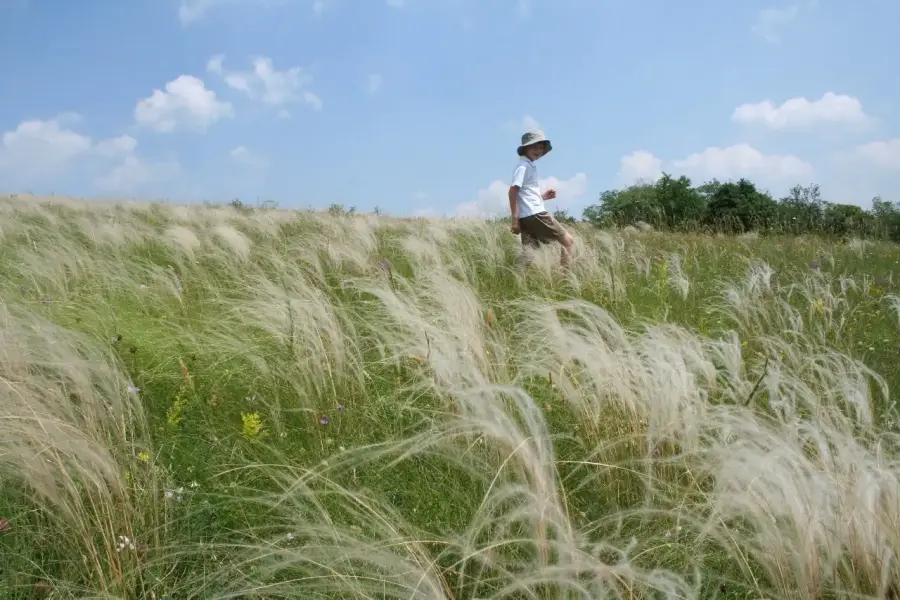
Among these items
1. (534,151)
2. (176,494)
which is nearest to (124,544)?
(176,494)

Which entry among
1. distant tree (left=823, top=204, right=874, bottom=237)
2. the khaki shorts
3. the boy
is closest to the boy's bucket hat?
the boy

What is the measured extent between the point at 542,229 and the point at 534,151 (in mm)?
859

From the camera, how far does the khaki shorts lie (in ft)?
21.2

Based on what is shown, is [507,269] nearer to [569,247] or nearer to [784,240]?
[569,247]

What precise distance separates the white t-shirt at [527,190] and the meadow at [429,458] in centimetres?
241

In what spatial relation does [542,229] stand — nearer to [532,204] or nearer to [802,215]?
[532,204]

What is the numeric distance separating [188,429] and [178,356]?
0.67 m

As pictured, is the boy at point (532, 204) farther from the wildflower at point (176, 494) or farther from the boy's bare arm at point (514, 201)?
the wildflower at point (176, 494)

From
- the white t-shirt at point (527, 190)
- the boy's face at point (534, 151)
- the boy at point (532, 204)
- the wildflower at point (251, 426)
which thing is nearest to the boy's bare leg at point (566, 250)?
the boy at point (532, 204)

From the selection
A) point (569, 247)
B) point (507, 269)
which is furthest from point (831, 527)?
point (569, 247)

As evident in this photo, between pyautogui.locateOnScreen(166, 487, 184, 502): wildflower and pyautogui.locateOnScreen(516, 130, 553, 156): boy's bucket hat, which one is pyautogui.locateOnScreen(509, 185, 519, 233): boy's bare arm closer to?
pyautogui.locateOnScreen(516, 130, 553, 156): boy's bucket hat

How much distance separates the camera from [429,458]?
7.14ft

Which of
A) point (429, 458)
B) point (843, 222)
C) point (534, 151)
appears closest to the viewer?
point (429, 458)

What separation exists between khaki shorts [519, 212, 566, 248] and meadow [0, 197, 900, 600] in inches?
91.6
